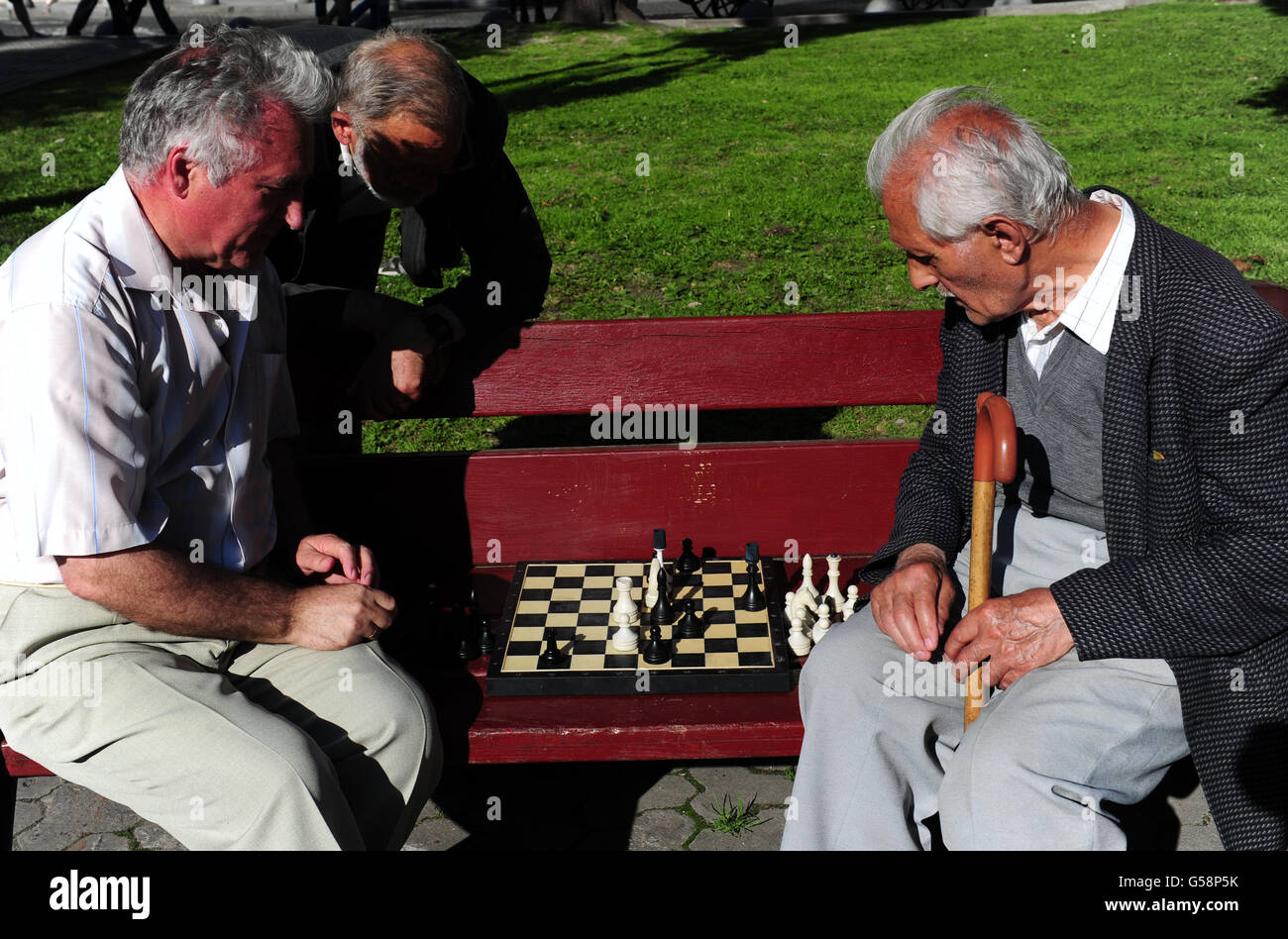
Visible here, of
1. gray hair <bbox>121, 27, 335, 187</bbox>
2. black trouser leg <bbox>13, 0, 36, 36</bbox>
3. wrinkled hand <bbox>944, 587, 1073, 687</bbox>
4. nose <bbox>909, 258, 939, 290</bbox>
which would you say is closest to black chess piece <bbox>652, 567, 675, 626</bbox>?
wrinkled hand <bbox>944, 587, 1073, 687</bbox>

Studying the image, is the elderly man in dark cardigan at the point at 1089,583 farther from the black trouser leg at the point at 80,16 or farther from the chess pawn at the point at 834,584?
the black trouser leg at the point at 80,16

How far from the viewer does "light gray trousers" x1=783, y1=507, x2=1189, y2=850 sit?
2.18 metres

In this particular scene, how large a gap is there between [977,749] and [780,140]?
8.24 meters

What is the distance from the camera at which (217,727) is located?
2301 mm

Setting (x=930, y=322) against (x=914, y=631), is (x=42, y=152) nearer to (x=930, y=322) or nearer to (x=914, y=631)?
(x=930, y=322)

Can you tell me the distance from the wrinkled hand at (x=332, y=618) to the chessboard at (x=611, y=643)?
32 centimetres

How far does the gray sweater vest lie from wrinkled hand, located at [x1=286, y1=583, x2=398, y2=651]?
1.42 meters

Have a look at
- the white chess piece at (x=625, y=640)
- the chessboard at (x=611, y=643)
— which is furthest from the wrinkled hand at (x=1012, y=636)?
the white chess piece at (x=625, y=640)

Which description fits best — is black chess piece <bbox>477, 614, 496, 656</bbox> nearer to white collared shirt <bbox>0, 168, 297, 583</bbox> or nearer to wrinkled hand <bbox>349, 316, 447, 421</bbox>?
white collared shirt <bbox>0, 168, 297, 583</bbox>

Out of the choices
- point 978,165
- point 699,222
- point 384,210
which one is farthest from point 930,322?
point 699,222

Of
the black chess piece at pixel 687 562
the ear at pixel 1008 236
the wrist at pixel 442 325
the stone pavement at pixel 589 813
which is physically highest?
the ear at pixel 1008 236

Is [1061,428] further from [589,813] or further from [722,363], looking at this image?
[589,813]

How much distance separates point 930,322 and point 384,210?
173 cm

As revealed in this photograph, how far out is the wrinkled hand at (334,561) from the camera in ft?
9.21
